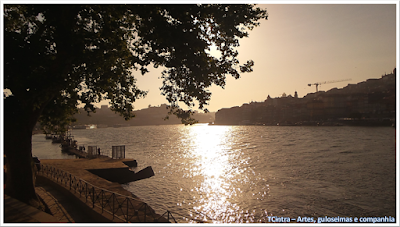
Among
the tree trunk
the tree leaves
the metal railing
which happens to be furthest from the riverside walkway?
the tree leaves

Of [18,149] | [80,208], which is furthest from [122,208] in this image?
[18,149]

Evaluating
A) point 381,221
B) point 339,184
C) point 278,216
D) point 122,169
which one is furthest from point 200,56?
point 339,184

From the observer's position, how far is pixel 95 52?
1108 cm

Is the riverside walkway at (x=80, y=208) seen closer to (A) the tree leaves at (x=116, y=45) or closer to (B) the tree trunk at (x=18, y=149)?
(B) the tree trunk at (x=18, y=149)

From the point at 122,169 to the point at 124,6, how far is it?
62.1 feet

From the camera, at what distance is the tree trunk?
11031 millimetres

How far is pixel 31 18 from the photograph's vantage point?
12711 mm

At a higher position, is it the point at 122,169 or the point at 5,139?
the point at 5,139

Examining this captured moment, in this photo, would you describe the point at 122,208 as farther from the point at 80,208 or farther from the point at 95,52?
the point at 95,52

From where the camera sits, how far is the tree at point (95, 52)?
405 inches

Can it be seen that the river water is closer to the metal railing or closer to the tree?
the metal railing

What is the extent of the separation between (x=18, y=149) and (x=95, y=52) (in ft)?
17.1

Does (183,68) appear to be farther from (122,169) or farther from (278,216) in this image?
(122,169)

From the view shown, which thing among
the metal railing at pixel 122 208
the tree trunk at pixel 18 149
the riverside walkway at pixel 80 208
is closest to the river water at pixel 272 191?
the metal railing at pixel 122 208
